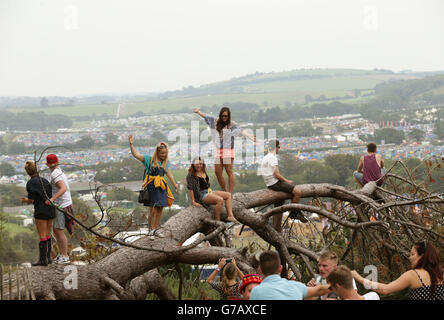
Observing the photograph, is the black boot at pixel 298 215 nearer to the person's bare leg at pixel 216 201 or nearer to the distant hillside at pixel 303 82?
Result: the person's bare leg at pixel 216 201

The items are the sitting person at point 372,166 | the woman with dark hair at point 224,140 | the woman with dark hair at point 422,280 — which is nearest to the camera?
the woman with dark hair at point 422,280

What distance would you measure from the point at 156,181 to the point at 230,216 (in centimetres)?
99

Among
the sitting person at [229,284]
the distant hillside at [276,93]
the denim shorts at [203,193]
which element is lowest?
the sitting person at [229,284]

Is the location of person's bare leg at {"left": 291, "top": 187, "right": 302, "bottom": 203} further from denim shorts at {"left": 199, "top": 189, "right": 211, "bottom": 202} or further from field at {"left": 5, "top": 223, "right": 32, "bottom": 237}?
field at {"left": 5, "top": 223, "right": 32, "bottom": 237}

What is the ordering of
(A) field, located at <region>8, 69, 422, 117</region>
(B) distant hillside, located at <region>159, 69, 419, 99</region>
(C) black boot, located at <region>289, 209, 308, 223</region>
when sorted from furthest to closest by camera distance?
1. (B) distant hillside, located at <region>159, 69, 419, 99</region>
2. (A) field, located at <region>8, 69, 422, 117</region>
3. (C) black boot, located at <region>289, 209, 308, 223</region>

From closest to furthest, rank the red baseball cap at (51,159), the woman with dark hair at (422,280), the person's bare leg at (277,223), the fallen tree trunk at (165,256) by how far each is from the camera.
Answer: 1. the woman with dark hair at (422,280)
2. the fallen tree trunk at (165,256)
3. the red baseball cap at (51,159)
4. the person's bare leg at (277,223)

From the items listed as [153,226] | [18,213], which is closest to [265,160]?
[153,226]

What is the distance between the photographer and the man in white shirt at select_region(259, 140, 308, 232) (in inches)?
274

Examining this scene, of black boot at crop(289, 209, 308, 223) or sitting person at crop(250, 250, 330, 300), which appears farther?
black boot at crop(289, 209, 308, 223)

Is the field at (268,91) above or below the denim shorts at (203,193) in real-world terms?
above

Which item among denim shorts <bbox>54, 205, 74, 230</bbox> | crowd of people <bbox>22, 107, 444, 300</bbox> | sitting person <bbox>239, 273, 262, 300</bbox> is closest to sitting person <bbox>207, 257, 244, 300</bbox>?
crowd of people <bbox>22, 107, 444, 300</bbox>

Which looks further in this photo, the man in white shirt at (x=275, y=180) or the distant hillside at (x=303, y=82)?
the distant hillside at (x=303, y=82)

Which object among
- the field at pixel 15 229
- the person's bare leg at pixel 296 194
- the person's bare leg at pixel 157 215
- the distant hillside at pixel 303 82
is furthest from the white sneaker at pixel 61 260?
the distant hillside at pixel 303 82

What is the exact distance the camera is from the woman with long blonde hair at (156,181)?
630cm
